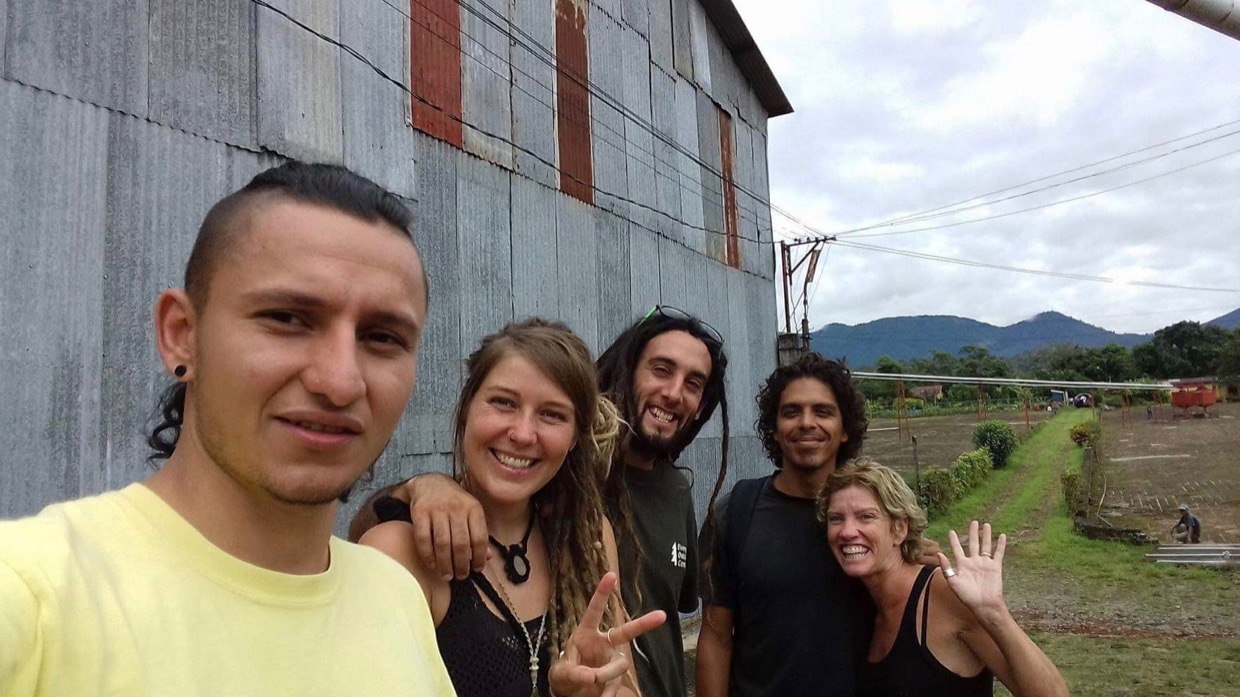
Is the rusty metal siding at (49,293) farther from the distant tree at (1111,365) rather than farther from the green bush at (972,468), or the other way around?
the distant tree at (1111,365)

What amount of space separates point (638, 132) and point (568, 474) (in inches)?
269

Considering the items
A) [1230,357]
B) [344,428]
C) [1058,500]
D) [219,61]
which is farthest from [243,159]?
[1230,357]

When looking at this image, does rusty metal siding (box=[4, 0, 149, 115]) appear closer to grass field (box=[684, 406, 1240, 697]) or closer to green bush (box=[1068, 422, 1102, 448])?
grass field (box=[684, 406, 1240, 697])

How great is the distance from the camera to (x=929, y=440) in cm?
3036

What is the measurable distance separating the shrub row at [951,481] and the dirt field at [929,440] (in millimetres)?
953

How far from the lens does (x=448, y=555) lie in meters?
1.58

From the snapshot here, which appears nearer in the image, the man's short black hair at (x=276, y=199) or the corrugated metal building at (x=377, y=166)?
the man's short black hair at (x=276, y=199)

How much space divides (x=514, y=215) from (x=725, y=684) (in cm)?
434

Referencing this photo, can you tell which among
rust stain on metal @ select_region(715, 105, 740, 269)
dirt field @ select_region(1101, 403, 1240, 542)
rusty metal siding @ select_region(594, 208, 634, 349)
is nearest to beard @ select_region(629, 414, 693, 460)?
rusty metal siding @ select_region(594, 208, 634, 349)

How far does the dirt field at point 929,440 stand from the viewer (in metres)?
23.8

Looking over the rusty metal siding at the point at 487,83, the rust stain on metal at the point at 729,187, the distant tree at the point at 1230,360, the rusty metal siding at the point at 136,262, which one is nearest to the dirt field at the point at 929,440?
the rust stain on metal at the point at 729,187

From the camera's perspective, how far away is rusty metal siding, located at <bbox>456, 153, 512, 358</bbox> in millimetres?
5543

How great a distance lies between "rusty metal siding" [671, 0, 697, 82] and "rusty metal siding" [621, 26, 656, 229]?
2.85 ft

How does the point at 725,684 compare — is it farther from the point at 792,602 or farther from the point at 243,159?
the point at 243,159
